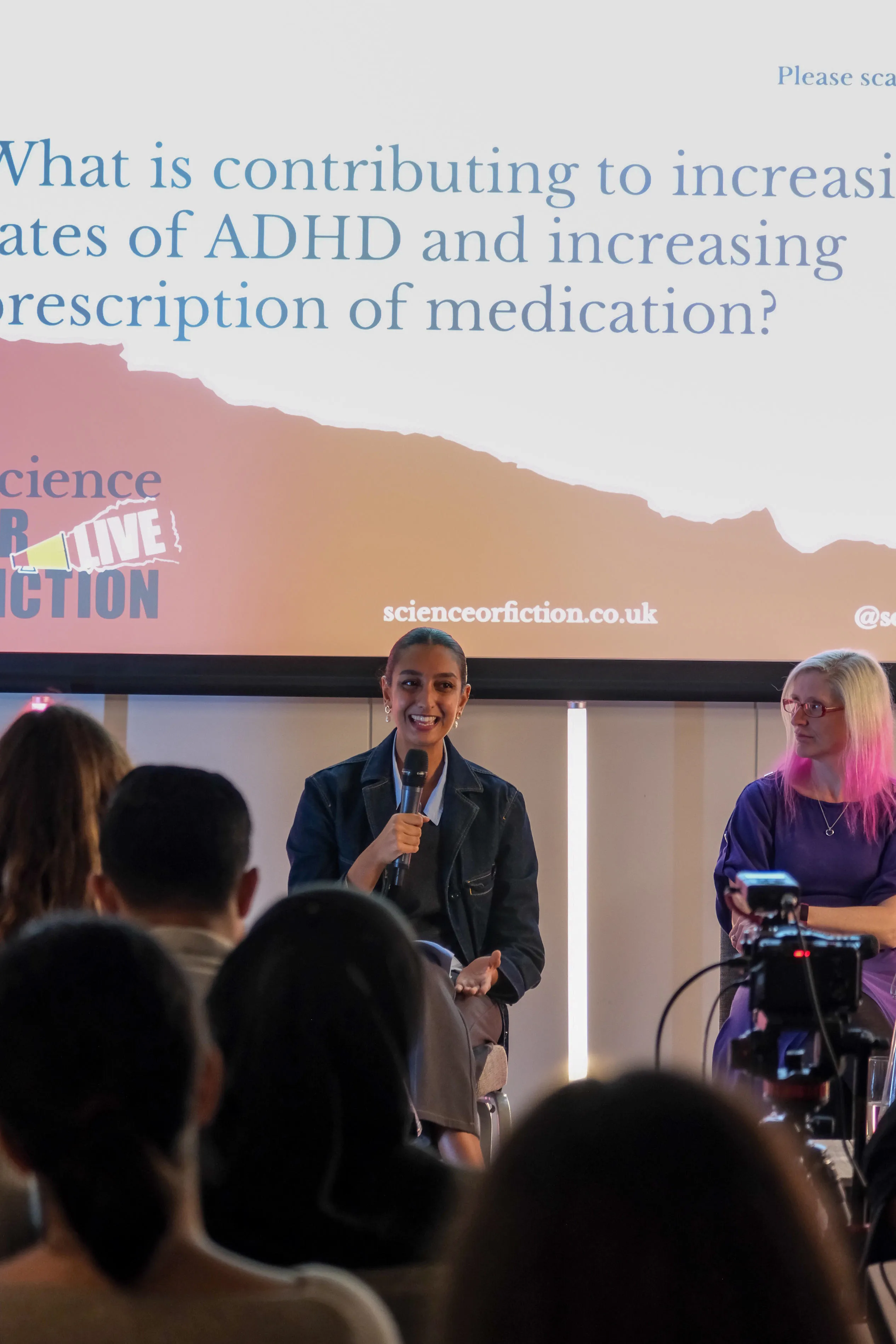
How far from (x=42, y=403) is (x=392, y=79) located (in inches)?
45.4

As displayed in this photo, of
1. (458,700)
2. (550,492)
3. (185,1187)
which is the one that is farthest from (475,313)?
(185,1187)

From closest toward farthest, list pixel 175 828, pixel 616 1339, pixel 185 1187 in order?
pixel 616 1339 < pixel 185 1187 < pixel 175 828

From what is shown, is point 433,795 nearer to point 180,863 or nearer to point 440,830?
point 440,830

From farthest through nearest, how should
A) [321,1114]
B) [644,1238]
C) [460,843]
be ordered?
[460,843]
[321,1114]
[644,1238]

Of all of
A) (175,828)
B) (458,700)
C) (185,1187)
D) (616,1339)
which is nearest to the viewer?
(616,1339)

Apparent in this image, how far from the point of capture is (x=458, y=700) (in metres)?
2.98

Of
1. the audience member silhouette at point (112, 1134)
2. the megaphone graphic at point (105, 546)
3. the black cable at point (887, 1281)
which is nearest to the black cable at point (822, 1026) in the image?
the black cable at point (887, 1281)

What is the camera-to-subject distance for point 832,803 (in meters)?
2.98

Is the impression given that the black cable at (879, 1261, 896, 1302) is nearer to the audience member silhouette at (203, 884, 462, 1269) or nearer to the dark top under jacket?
the audience member silhouette at (203, 884, 462, 1269)

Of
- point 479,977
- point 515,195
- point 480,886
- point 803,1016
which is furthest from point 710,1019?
point 515,195

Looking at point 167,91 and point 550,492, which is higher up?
point 167,91

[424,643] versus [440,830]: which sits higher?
[424,643]

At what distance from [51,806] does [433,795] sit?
1235mm

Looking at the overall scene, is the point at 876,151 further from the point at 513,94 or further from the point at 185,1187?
the point at 185,1187
